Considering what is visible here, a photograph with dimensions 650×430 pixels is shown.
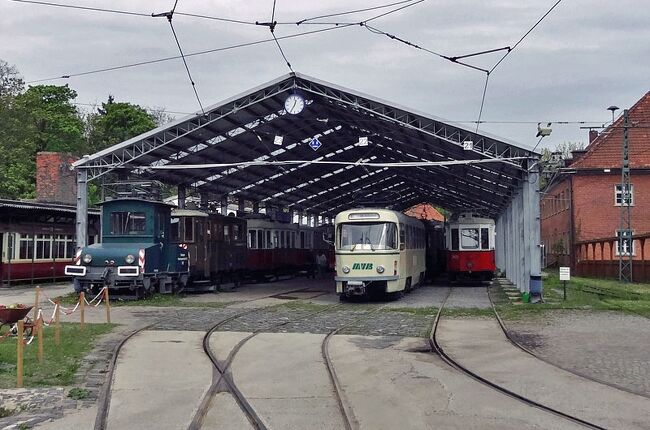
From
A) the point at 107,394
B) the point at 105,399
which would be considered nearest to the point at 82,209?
the point at 107,394

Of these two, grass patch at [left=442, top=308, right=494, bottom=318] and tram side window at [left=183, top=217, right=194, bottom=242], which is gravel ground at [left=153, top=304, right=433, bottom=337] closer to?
grass patch at [left=442, top=308, right=494, bottom=318]

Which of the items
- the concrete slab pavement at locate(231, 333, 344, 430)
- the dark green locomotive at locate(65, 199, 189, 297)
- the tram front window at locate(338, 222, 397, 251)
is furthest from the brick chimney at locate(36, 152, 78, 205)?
the concrete slab pavement at locate(231, 333, 344, 430)

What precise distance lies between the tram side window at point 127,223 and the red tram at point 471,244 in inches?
551

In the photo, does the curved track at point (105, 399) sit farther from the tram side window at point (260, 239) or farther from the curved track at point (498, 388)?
the tram side window at point (260, 239)

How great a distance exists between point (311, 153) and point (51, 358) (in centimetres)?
2330

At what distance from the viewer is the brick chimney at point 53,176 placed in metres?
39.9

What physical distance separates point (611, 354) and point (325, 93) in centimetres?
1393

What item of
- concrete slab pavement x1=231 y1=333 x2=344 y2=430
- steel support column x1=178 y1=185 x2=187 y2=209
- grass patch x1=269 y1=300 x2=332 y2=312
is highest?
steel support column x1=178 y1=185 x2=187 y2=209

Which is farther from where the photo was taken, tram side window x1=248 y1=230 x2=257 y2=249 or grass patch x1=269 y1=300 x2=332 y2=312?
tram side window x1=248 y1=230 x2=257 y2=249

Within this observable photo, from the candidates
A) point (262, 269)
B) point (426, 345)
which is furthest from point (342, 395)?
point (262, 269)

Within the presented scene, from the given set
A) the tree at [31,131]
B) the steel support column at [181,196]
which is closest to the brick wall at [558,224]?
the steel support column at [181,196]

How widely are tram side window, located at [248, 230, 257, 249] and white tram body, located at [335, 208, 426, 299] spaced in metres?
12.0

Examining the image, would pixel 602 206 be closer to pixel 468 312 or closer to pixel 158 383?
pixel 468 312

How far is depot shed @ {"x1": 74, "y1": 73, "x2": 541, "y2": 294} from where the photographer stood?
23.5 m
